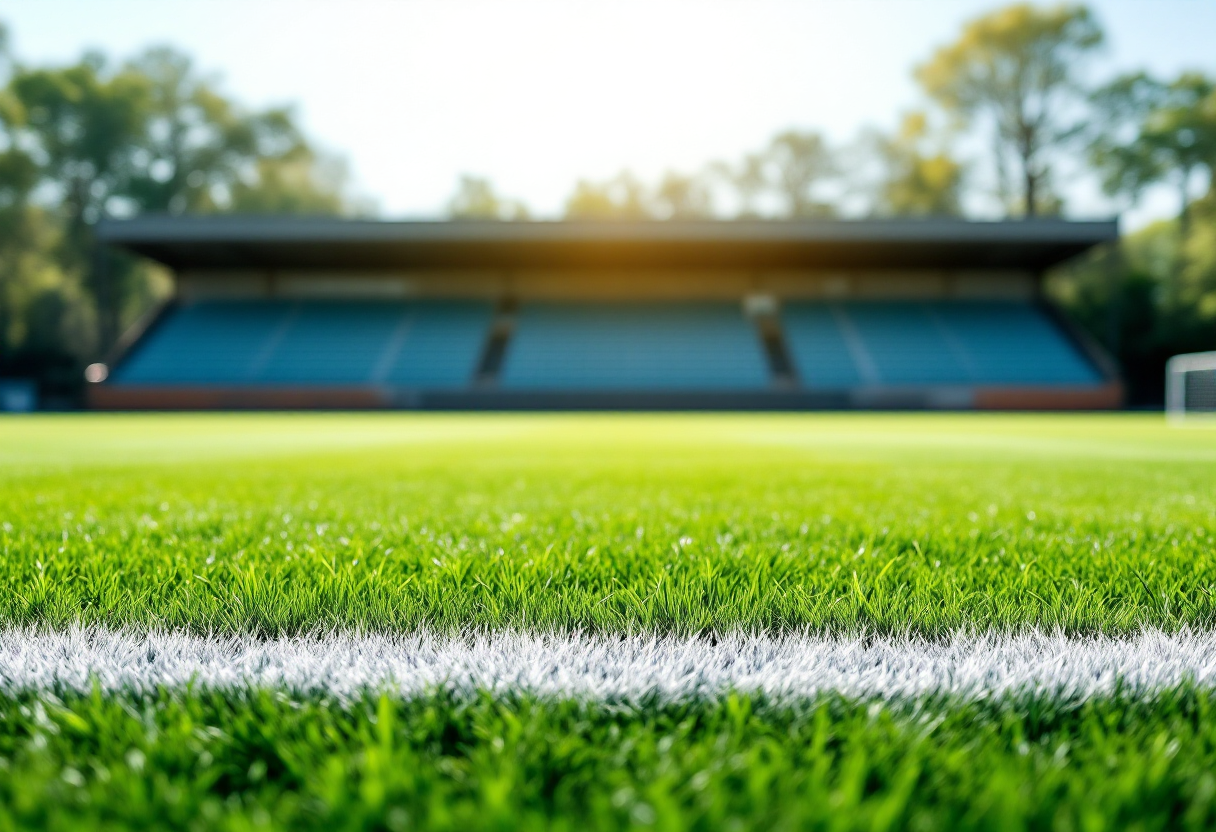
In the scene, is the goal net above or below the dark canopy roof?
below

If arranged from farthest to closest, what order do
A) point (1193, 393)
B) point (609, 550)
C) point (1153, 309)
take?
point (1153, 309), point (1193, 393), point (609, 550)

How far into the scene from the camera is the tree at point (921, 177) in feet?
117

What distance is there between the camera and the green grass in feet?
5.15

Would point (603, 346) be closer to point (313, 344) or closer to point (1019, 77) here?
point (313, 344)

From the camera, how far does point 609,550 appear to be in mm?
2127

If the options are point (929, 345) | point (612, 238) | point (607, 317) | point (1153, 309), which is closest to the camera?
point (612, 238)

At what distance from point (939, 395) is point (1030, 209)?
1558 centimetres

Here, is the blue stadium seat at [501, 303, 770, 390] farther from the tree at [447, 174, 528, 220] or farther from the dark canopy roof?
the tree at [447, 174, 528, 220]

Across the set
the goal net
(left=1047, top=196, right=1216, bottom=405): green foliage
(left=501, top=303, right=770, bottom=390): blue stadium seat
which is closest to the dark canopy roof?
(left=501, top=303, right=770, bottom=390): blue stadium seat

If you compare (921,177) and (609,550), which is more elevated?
(921,177)

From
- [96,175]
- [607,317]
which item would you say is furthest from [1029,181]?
[96,175]

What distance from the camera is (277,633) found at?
153 centimetres

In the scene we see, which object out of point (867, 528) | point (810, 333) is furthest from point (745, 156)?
point (867, 528)

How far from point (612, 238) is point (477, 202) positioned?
2756 centimetres
